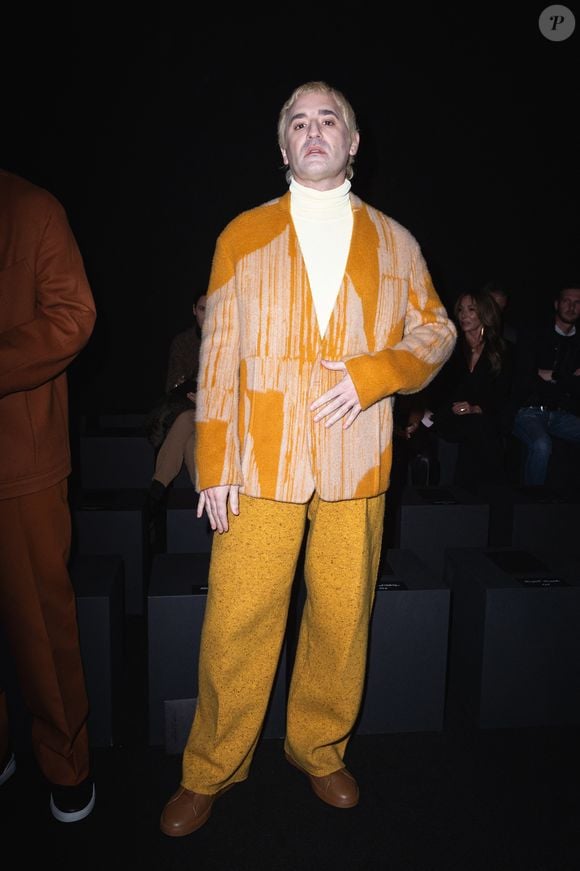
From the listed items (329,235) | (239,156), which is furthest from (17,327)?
(239,156)

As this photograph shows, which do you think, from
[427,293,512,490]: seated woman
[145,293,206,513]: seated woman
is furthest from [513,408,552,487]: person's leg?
[145,293,206,513]: seated woman

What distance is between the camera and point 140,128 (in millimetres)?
4355

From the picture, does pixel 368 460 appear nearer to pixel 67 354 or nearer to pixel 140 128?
pixel 67 354

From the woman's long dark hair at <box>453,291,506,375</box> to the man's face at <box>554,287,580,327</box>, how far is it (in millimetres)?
346

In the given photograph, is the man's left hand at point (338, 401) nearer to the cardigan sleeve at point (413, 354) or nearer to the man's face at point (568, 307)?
the cardigan sleeve at point (413, 354)

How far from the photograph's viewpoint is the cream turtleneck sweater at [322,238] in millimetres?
1299

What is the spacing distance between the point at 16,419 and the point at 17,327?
0.56 ft

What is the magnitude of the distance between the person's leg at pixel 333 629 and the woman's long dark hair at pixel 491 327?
2.55m

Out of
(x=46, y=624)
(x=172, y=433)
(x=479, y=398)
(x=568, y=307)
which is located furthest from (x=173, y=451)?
(x=568, y=307)

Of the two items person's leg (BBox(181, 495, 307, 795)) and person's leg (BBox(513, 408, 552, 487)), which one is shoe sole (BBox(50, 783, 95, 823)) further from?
person's leg (BBox(513, 408, 552, 487))

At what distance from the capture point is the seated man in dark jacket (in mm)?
3756

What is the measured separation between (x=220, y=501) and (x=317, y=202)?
613 mm

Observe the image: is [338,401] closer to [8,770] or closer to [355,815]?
[355,815]

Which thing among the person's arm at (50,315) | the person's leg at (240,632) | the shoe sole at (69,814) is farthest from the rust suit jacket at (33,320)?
the shoe sole at (69,814)
